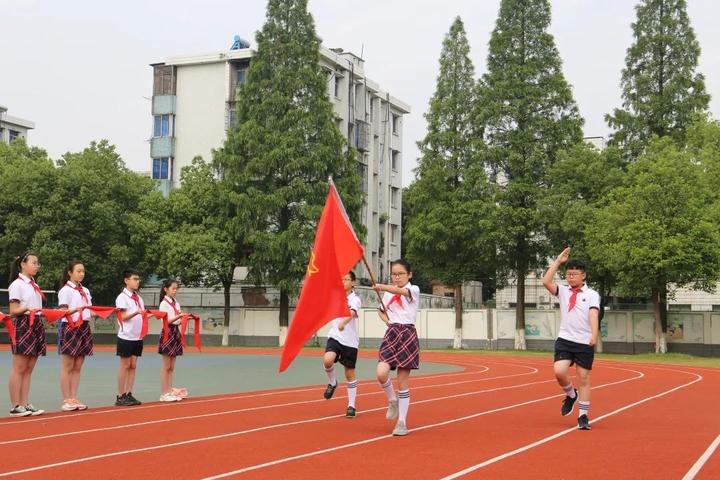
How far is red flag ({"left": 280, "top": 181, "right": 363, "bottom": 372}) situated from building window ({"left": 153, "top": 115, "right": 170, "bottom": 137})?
155 feet

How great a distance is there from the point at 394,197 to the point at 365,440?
5923 centimetres

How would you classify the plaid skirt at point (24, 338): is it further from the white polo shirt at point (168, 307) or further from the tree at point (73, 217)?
the tree at point (73, 217)

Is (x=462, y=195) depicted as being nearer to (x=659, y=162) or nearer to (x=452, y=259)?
(x=452, y=259)

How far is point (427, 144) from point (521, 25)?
23.7ft

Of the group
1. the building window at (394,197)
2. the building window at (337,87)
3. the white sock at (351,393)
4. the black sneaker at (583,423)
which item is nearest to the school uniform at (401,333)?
the white sock at (351,393)

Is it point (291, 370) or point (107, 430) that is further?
point (291, 370)

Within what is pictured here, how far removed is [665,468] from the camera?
7.57 meters

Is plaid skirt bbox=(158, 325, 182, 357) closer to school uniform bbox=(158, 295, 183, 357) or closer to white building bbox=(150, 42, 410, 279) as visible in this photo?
school uniform bbox=(158, 295, 183, 357)

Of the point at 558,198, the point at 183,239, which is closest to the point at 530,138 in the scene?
the point at 558,198

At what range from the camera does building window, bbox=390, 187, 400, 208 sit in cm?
6769

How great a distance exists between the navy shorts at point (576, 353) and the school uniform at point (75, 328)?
6.19 meters

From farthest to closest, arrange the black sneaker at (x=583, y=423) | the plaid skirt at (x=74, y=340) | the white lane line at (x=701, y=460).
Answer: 1. the plaid skirt at (x=74, y=340)
2. the black sneaker at (x=583, y=423)
3. the white lane line at (x=701, y=460)

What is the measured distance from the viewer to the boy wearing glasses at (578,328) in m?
10.2

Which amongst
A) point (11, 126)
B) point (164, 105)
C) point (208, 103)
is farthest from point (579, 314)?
point (11, 126)
